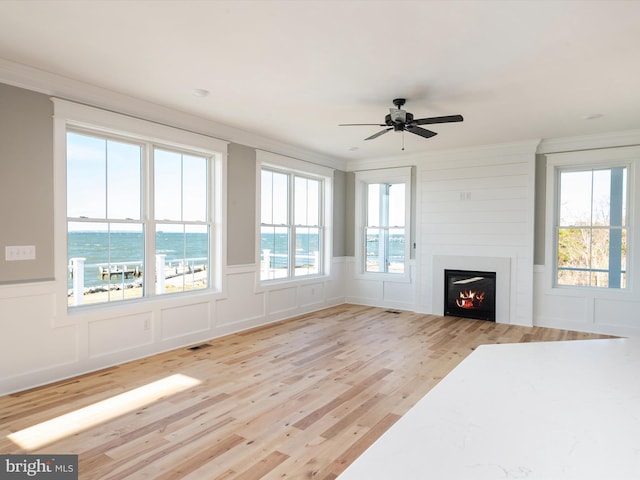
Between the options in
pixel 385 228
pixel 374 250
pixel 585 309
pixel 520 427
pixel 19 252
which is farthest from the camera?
pixel 374 250

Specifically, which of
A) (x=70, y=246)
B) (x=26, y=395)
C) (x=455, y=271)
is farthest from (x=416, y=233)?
(x=26, y=395)

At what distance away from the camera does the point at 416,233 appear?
6840mm

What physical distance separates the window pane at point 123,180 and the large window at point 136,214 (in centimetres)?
1

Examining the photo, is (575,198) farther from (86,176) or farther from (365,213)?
(86,176)

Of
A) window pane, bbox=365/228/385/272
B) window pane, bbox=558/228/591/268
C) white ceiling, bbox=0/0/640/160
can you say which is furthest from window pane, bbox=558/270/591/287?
window pane, bbox=365/228/385/272

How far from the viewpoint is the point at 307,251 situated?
22.8ft

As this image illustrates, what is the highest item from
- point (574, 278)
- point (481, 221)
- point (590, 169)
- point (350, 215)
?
point (590, 169)

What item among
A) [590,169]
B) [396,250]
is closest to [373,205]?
[396,250]

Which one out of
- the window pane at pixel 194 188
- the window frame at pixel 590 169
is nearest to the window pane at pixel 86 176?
the window pane at pixel 194 188

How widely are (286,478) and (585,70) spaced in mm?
3800

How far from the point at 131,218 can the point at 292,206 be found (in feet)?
9.02

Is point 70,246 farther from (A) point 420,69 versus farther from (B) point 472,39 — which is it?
(B) point 472,39

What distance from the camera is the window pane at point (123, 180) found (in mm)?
4133

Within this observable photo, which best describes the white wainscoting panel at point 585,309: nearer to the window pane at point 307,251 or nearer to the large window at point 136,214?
the window pane at point 307,251
